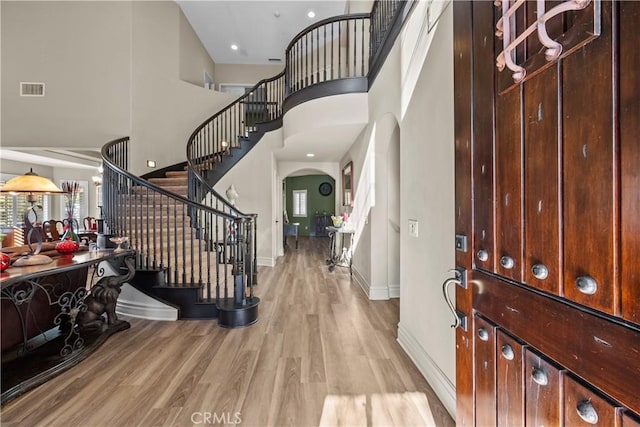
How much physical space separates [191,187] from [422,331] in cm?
387

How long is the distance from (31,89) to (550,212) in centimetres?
844

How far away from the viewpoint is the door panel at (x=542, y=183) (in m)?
0.78

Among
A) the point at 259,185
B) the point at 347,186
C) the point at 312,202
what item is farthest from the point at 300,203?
the point at 347,186

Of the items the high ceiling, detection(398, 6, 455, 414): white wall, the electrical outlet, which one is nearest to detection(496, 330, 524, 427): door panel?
detection(398, 6, 455, 414): white wall

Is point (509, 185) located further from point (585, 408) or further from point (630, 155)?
point (585, 408)

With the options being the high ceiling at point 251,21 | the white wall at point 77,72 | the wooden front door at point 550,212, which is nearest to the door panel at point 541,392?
the wooden front door at point 550,212

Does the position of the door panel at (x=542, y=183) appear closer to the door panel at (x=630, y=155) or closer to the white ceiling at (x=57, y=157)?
the door panel at (x=630, y=155)

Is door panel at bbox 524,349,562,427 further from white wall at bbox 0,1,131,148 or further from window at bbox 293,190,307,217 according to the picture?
window at bbox 293,190,307,217

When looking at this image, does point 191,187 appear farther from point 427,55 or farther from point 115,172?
point 427,55

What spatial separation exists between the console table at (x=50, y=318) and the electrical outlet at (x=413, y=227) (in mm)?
2633

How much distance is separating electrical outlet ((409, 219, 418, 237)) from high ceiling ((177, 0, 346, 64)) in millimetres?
6387

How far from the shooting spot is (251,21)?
6922 mm

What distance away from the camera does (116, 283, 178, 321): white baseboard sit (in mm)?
3174

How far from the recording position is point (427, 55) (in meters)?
2.06
